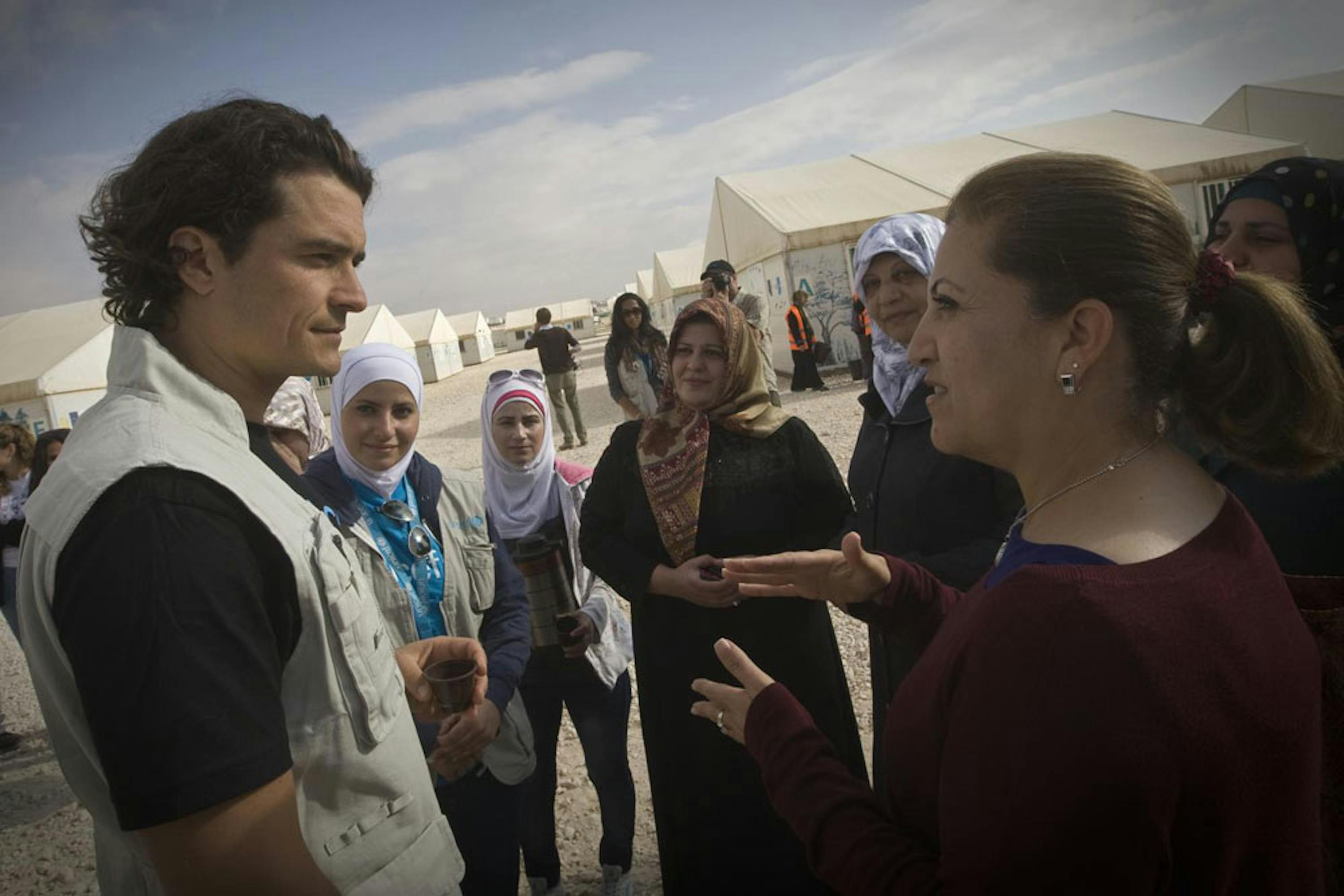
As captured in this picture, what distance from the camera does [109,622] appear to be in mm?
940

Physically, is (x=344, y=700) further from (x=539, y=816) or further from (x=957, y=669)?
(x=539, y=816)

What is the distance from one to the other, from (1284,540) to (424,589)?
240cm

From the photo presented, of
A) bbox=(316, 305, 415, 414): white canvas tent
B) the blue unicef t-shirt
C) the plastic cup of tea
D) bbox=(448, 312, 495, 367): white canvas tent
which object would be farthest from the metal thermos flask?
bbox=(448, 312, 495, 367): white canvas tent

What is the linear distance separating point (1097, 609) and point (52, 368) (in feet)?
71.1

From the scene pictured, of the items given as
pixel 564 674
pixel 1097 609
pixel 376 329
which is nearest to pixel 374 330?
pixel 376 329

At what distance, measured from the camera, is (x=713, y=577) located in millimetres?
2504

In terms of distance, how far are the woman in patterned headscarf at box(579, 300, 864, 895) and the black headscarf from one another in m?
1.50

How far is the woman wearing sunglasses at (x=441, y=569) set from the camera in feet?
8.01

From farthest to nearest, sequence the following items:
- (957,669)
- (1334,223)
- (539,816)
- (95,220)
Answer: (539,816), (1334,223), (95,220), (957,669)

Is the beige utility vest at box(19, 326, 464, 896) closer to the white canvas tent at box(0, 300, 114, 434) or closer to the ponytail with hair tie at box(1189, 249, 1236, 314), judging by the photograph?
the ponytail with hair tie at box(1189, 249, 1236, 314)

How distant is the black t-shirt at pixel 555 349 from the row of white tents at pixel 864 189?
574 cm

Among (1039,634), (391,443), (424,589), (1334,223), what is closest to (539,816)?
(424,589)

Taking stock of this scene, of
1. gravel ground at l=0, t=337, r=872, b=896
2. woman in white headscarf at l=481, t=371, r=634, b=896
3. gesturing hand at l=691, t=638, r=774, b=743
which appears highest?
gesturing hand at l=691, t=638, r=774, b=743

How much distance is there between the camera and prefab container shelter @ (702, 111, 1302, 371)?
606 inches
